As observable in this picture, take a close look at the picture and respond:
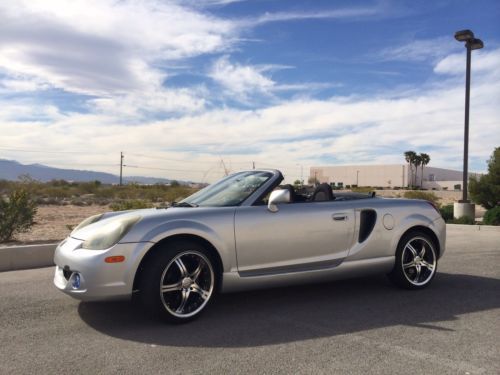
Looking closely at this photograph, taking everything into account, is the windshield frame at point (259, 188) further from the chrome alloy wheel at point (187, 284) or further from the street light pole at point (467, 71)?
the street light pole at point (467, 71)

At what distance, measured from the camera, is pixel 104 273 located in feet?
13.9

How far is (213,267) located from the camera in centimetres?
467

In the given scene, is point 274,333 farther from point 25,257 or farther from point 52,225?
point 52,225

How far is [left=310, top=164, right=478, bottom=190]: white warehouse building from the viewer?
122250mm

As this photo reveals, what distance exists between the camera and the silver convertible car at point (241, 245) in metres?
4.32

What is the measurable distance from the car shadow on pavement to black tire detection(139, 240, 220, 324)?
6.0 inches

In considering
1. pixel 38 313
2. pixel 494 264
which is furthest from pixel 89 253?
pixel 494 264

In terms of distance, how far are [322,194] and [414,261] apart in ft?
4.68

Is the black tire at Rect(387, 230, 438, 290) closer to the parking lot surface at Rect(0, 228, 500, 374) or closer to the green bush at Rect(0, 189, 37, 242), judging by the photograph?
the parking lot surface at Rect(0, 228, 500, 374)

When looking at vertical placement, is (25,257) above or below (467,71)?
below

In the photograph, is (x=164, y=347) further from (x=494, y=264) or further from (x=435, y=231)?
(x=494, y=264)

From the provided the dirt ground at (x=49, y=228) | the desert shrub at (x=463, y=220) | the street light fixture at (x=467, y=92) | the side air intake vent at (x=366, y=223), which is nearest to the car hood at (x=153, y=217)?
the side air intake vent at (x=366, y=223)

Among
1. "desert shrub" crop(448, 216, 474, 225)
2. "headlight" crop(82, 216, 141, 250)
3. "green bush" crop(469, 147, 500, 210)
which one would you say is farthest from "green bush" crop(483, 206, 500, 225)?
"headlight" crop(82, 216, 141, 250)

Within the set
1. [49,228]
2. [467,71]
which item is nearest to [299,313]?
[49,228]
